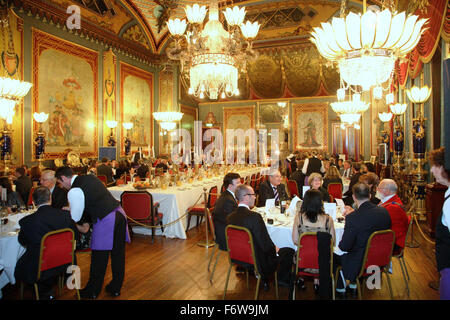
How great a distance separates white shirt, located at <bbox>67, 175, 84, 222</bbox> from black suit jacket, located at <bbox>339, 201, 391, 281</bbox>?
2675 millimetres

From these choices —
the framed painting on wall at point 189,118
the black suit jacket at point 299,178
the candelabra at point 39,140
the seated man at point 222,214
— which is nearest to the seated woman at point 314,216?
the seated man at point 222,214

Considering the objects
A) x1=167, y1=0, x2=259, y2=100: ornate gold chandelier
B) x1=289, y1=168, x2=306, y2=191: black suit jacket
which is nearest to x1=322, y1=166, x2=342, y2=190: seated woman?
x1=289, y1=168, x2=306, y2=191: black suit jacket

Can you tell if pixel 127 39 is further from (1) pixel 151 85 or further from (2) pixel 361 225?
(2) pixel 361 225

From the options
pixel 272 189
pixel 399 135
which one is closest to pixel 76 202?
pixel 272 189

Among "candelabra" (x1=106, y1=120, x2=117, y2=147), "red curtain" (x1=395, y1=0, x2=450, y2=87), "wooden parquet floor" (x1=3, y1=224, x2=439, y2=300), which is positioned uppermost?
"red curtain" (x1=395, y1=0, x2=450, y2=87)

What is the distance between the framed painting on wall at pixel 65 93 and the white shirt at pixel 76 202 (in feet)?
24.3

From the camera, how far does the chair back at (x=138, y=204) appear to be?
5.50m

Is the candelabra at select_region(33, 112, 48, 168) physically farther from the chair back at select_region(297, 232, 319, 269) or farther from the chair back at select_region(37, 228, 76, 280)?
the chair back at select_region(297, 232, 319, 269)

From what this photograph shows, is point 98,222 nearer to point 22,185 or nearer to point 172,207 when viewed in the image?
point 172,207

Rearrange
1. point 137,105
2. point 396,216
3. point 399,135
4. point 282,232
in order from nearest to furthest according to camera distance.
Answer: point 396,216
point 282,232
point 399,135
point 137,105

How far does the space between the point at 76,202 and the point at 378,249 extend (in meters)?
3.06

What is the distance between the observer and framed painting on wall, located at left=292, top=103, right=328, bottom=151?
1709cm

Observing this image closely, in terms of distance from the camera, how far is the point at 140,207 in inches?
218
